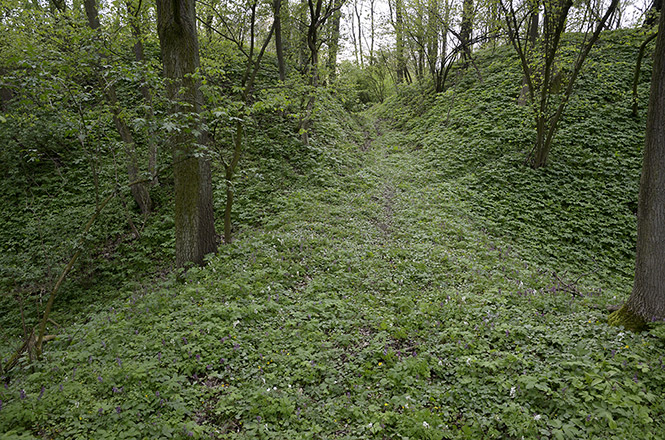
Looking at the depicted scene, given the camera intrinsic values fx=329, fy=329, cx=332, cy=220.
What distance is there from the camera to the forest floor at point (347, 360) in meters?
3.19

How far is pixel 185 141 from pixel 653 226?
24.2 feet

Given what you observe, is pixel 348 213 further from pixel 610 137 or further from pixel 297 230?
pixel 610 137

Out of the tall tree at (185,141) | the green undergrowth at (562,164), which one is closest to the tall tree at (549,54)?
the green undergrowth at (562,164)

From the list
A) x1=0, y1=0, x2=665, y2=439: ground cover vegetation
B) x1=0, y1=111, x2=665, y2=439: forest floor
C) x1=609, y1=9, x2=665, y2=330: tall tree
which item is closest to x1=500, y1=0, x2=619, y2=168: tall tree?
x1=0, y1=0, x2=665, y2=439: ground cover vegetation

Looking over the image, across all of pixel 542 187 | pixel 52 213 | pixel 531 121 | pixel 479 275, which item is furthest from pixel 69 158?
pixel 531 121

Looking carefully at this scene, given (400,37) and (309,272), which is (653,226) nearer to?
(309,272)

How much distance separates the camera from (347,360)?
4262 mm

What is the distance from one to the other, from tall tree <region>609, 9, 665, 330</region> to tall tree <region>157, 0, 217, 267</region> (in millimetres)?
6886

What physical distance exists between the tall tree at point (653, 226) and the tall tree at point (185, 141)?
Result: 6886 mm

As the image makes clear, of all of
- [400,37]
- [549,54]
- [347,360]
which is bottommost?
[347,360]

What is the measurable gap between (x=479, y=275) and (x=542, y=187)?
7003 mm

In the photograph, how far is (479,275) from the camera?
6277mm

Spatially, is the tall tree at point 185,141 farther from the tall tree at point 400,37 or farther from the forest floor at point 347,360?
the tall tree at point 400,37

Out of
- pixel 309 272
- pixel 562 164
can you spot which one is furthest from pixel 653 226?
pixel 562 164
